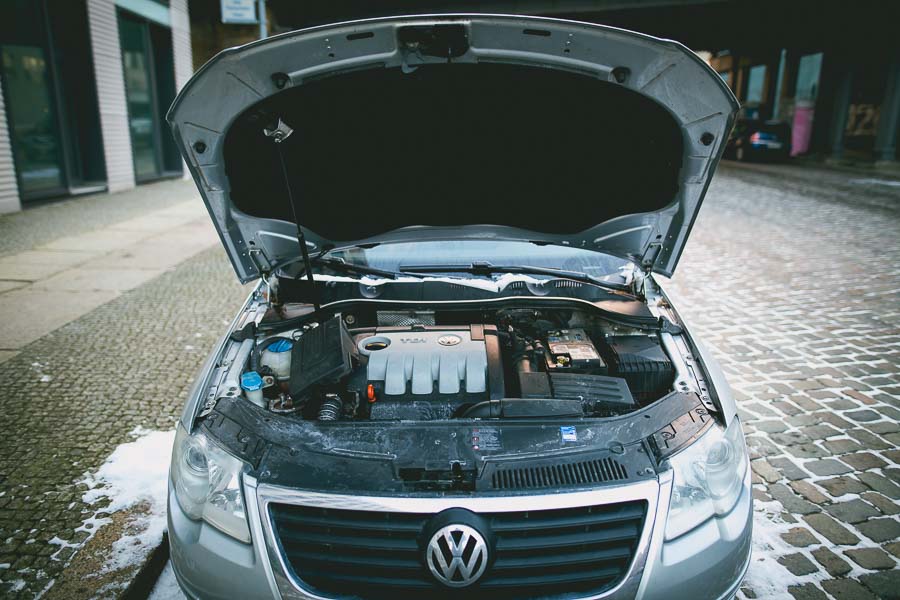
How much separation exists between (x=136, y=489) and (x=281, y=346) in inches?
50.0

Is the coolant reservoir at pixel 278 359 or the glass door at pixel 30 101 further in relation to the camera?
the glass door at pixel 30 101

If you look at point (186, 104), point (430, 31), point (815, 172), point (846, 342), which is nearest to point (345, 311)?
point (186, 104)

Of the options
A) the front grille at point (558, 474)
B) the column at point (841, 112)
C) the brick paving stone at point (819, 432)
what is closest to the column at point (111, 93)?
the front grille at point (558, 474)

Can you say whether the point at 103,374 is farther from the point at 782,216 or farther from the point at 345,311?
the point at 782,216

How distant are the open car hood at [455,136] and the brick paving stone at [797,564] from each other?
145cm

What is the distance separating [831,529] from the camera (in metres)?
2.83

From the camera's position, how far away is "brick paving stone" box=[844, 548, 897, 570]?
261cm

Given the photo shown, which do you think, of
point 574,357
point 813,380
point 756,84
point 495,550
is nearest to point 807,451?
point 813,380

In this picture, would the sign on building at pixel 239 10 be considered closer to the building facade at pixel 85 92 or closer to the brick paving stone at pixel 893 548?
the building facade at pixel 85 92

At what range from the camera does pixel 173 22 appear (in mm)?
15141

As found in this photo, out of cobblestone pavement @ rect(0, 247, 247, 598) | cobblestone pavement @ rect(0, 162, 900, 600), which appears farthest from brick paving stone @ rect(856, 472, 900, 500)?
cobblestone pavement @ rect(0, 247, 247, 598)

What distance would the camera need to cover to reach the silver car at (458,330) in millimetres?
1785

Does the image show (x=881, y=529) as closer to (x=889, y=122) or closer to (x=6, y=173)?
(x=6, y=173)

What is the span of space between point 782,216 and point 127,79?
14534mm
